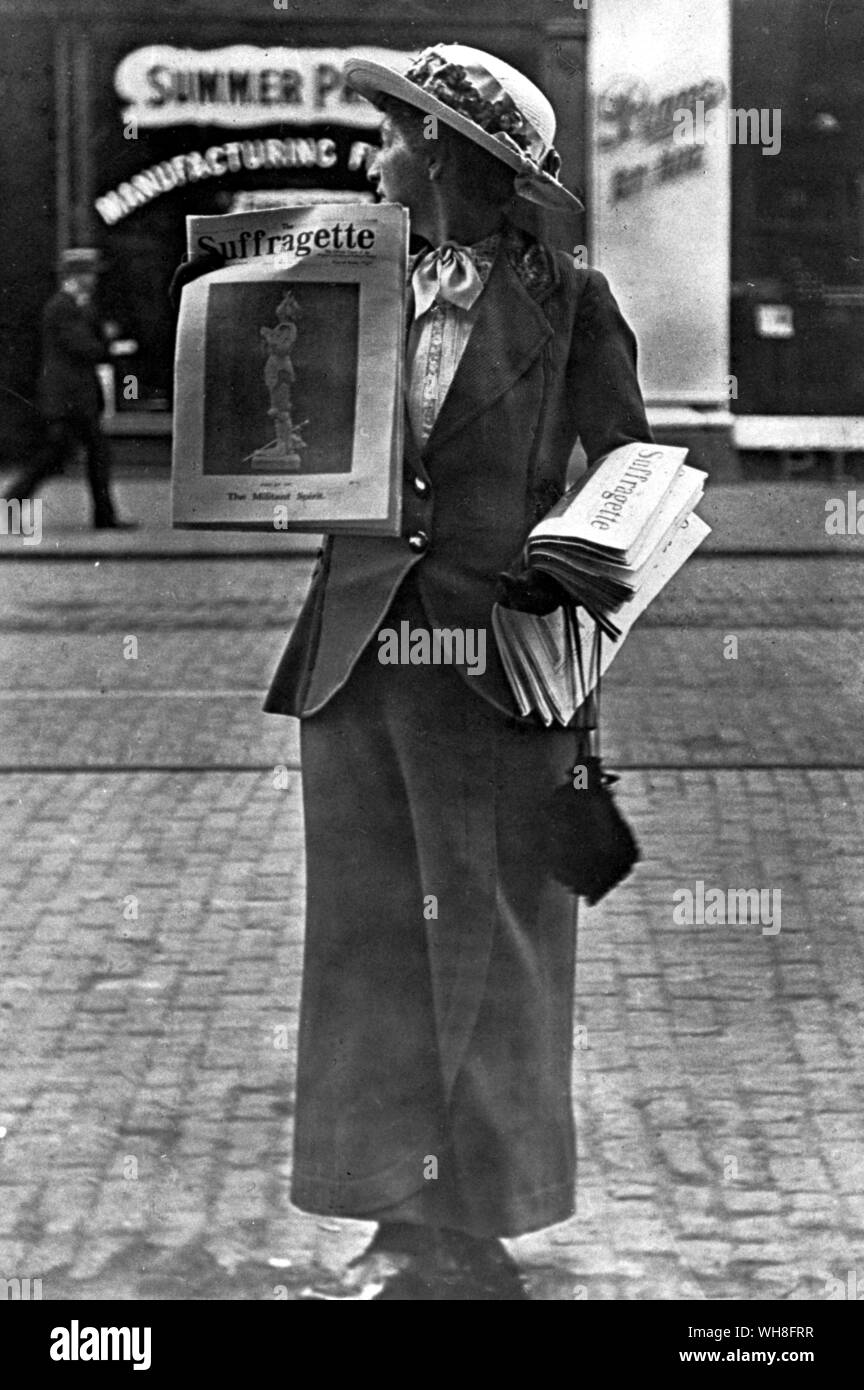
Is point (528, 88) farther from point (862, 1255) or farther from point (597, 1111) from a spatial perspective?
point (862, 1255)

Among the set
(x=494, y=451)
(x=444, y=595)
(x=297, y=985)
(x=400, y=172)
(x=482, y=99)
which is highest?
(x=482, y=99)

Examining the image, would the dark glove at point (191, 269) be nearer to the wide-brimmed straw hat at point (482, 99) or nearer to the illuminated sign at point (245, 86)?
the illuminated sign at point (245, 86)

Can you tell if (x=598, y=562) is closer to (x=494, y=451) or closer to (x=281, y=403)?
(x=494, y=451)

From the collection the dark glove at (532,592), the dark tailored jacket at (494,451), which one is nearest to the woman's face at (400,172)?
the dark tailored jacket at (494,451)

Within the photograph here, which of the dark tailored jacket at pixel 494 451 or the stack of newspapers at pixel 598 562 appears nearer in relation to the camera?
the stack of newspapers at pixel 598 562

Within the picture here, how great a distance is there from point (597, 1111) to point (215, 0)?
6.02 feet

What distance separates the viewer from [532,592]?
418 centimetres

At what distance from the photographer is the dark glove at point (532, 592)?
4168mm

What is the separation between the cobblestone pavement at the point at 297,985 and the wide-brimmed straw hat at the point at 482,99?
2.27ft

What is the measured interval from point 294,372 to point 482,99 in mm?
499

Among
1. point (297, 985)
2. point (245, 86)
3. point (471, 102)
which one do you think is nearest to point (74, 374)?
point (245, 86)

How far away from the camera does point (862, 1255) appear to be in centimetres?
445
